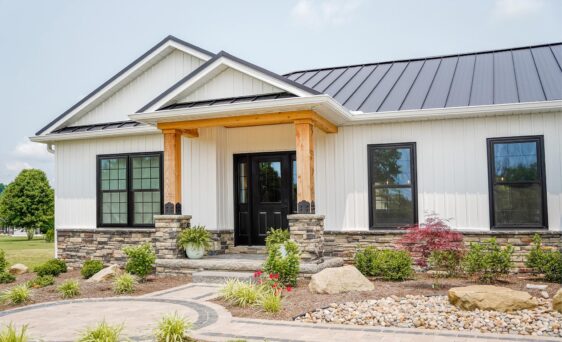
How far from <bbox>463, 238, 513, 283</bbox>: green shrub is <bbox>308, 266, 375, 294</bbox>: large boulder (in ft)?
7.28

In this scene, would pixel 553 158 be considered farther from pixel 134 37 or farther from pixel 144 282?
pixel 134 37

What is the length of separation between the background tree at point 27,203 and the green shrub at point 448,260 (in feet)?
94.6

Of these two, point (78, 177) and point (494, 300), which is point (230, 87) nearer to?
point (78, 177)

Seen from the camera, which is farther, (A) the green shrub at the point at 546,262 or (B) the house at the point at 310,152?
(B) the house at the point at 310,152

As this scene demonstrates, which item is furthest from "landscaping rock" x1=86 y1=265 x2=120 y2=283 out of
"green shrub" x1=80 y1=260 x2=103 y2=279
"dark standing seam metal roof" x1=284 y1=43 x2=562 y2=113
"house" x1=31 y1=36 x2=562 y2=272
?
"dark standing seam metal roof" x1=284 y1=43 x2=562 y2=113

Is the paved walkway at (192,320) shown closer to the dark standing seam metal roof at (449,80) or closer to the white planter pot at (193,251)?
the white planter pot at (193,251)

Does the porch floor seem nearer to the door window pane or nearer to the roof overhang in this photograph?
the door window pane

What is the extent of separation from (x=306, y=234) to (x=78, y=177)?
7609mm

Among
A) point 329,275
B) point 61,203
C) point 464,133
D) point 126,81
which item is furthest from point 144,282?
point 464,133

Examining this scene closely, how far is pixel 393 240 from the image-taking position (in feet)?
37.5

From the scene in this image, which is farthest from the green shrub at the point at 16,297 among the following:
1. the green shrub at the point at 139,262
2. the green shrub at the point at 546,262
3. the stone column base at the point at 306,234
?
the green shrub at the point at 546,262

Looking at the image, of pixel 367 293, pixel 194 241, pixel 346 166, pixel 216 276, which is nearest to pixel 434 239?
pixel 367 293

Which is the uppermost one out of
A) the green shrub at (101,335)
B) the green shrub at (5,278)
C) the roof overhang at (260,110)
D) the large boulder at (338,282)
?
the roof overhang at (260,110)

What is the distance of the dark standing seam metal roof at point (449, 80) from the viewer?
37.5 feet
